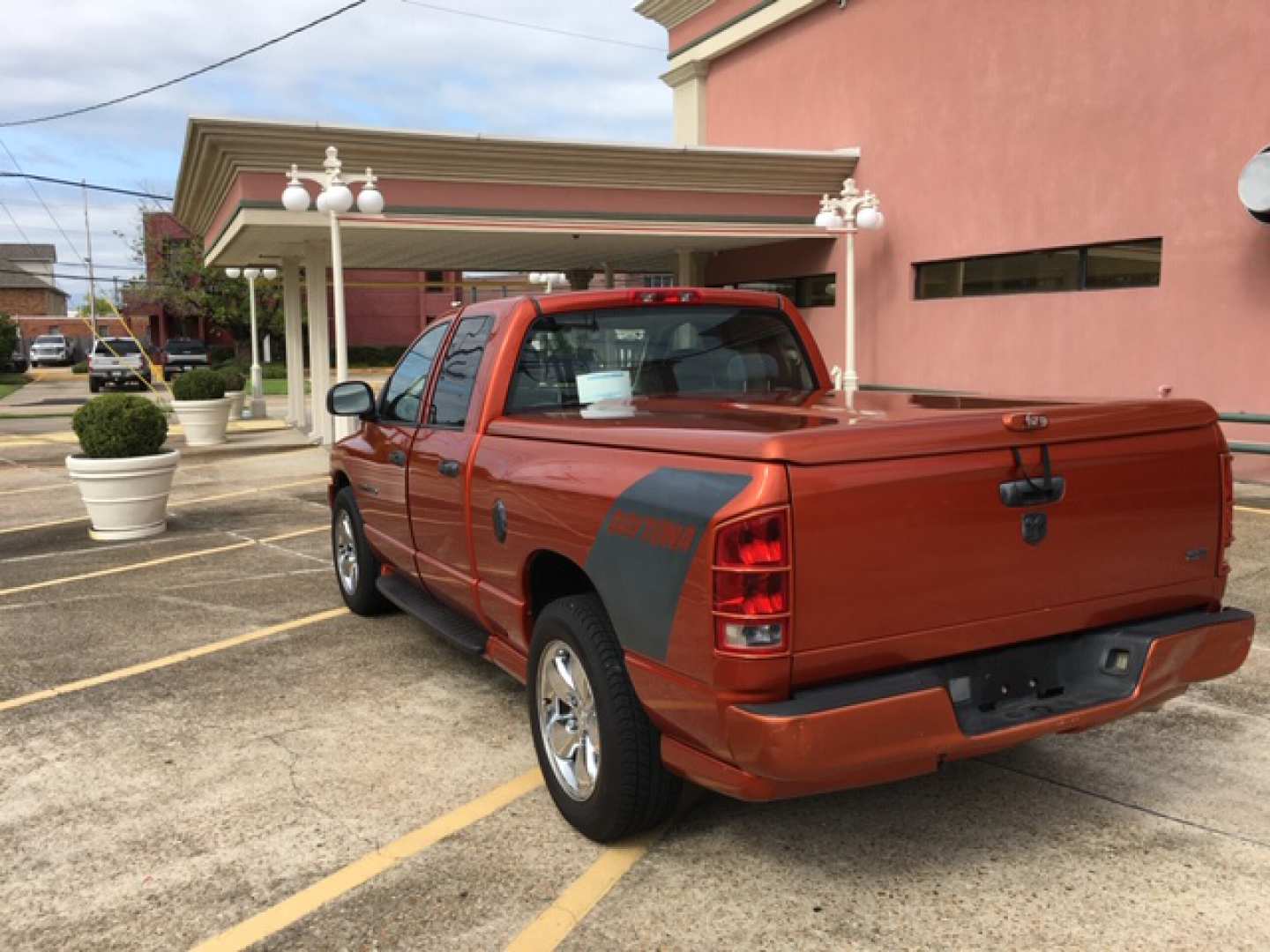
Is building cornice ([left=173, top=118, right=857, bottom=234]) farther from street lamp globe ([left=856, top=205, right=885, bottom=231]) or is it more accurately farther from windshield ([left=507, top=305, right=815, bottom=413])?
windshield ([left=507, top=305, right=815, bottom=413])

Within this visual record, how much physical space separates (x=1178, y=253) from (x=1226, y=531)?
391 inches

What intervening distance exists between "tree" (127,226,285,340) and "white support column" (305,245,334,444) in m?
25.1

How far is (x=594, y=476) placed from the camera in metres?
3.36

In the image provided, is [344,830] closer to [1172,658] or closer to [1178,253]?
[1172,658]

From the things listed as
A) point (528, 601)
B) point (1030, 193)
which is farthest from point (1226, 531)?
point (1030, 193)

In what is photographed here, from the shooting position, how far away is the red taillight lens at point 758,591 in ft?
8.94

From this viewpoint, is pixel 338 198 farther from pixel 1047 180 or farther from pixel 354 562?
pixel 1047 180

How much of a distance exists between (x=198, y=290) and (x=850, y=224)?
37634mm

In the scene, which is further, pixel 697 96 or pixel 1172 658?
pixel 697 96

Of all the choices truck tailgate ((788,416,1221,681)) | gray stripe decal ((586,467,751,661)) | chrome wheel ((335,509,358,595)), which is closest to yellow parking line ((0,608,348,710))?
chrome wheel ((335,509,358,595))

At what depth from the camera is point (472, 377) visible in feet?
15.3

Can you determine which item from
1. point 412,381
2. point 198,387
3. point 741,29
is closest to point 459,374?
point 412,381

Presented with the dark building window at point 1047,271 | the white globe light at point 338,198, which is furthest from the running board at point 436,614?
the dark building window at point 1047,271

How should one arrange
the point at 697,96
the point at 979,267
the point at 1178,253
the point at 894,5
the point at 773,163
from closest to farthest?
the point at 1178,253, the point at 979,267, the point at 894,5, the point at 773,163, the point at 697,96
